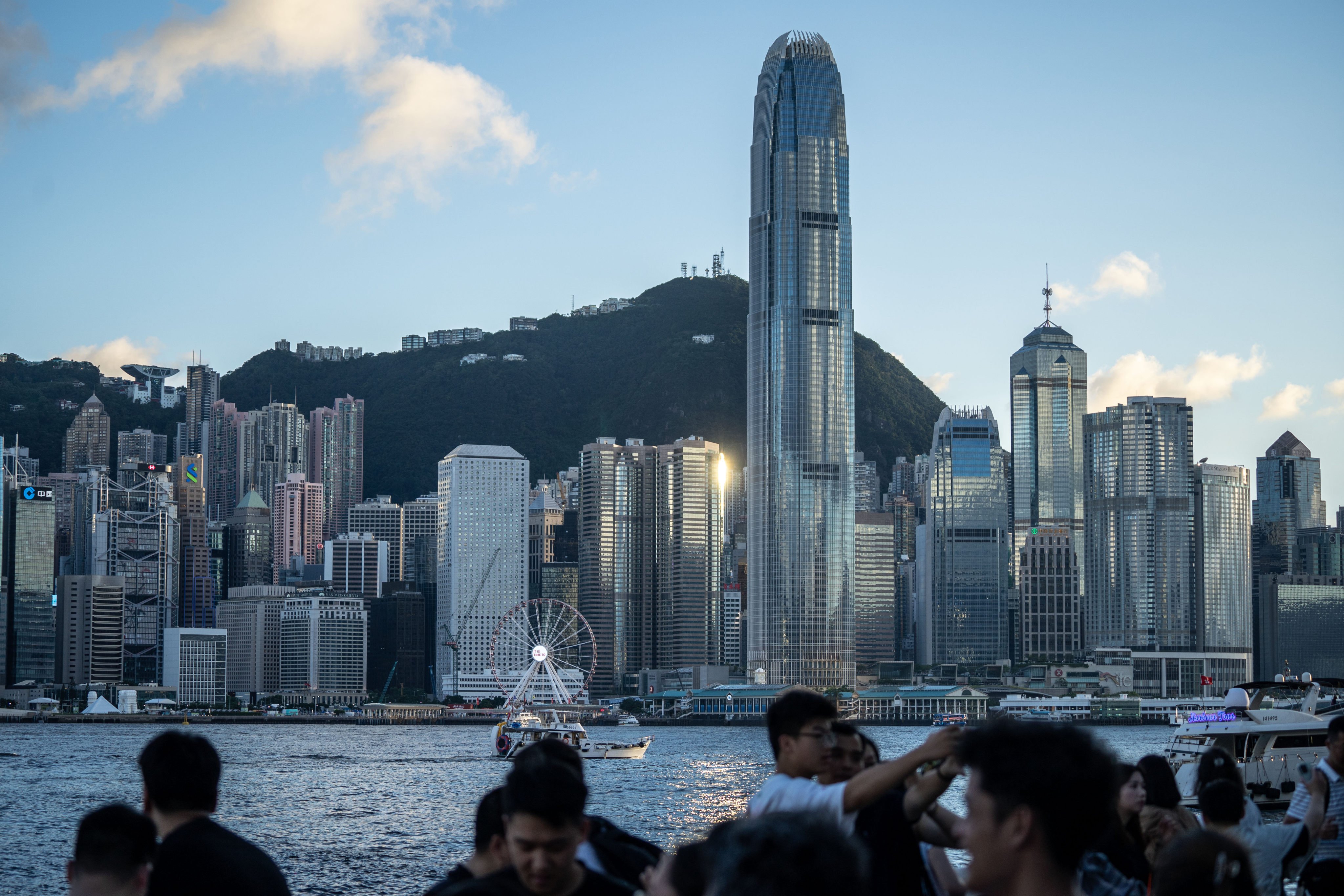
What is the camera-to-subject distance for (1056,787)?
4887mm

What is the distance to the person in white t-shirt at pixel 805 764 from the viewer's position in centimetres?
682

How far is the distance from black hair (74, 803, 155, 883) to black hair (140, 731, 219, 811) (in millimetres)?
119

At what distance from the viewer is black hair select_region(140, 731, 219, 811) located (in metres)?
6.59

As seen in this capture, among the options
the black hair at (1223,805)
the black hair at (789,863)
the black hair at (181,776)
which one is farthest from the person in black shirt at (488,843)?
the black hair at (1223,805)

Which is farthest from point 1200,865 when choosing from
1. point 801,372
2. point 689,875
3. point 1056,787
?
point 801,372

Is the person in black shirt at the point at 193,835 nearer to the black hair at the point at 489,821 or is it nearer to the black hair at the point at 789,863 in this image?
the black hair at the point at 489,821

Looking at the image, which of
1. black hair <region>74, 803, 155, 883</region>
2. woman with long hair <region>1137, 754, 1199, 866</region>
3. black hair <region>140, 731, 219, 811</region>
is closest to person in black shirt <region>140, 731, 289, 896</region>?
black hair <region>140, 731, 219, 811</region>

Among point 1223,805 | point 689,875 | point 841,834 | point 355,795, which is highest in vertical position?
point 841,834

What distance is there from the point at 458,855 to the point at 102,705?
490 ft

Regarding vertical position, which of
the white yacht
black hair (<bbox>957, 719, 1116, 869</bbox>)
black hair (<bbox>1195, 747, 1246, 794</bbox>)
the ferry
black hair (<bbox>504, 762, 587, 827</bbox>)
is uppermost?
black hair (<bbox>957, 719, 1116, 869</bbox>)

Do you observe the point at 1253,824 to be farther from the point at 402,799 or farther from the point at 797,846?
the point at 402,799

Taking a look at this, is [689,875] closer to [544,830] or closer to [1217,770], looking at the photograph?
[544,830]

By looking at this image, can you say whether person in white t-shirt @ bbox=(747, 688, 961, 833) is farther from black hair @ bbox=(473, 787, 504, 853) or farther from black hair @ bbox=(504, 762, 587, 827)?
black hair @ bbox=(473, 787, 504, 853)

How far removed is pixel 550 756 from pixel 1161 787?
15.0 feet
